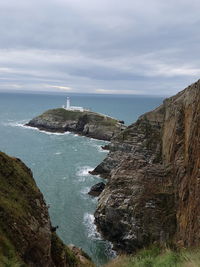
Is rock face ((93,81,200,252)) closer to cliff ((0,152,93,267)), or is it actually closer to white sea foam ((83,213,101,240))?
white sea foam ((83,213,101,240))

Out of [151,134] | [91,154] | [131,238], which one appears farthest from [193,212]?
[91,154]

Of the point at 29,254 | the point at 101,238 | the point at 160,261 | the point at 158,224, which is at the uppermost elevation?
the point at 160,261

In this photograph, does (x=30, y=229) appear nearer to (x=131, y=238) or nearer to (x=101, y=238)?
(x=131, y=238)

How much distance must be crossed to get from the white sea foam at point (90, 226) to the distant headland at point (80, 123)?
208 feet

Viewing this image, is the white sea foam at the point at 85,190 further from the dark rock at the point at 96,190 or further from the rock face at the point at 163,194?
the rock face at the point at 163,194

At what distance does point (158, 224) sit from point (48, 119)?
108923mm

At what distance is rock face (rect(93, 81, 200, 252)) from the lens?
1191 inches

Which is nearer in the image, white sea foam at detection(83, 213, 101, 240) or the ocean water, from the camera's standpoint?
the ocean water

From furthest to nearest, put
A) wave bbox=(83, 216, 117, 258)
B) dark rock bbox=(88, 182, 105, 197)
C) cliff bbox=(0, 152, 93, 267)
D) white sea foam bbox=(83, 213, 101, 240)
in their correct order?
dark rock bbox=(88, 182, 105, 197), white sea foam bbox=(83, 213, 101, 240), wave bbox=(83, 216, 117, 258), cliff bbox=(0, 152, 93, 267)

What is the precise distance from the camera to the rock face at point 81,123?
116 meters

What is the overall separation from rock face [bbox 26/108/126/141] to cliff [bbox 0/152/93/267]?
92.7 metres

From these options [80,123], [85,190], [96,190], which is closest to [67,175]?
[85,190]

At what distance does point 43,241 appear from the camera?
16453 mm

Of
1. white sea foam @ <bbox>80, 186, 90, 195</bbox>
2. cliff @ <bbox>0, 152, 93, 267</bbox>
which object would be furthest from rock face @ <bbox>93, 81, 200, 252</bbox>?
cliff @ <bbox>0, 152, 93, 267</bbox>
